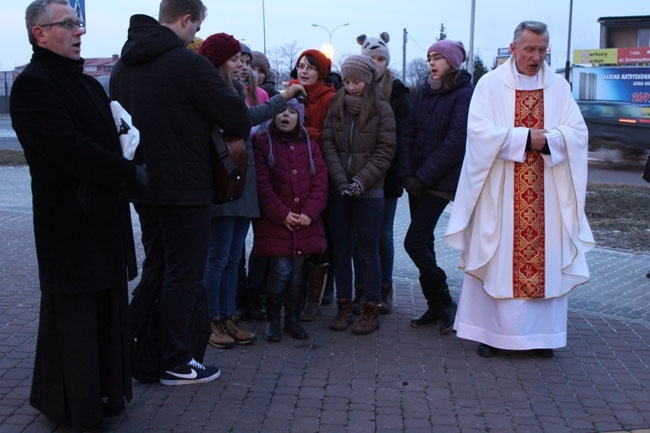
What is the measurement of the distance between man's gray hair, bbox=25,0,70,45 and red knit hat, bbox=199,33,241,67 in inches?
50.7

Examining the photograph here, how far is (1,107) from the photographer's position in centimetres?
5756

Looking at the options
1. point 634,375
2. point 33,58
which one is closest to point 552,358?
point 634,375

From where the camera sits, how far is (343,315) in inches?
241

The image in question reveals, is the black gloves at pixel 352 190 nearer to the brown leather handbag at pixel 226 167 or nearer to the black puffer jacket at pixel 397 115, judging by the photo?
the black puffer jacket at pixel 397 115

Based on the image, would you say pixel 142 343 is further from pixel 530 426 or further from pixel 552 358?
pixel 552 358

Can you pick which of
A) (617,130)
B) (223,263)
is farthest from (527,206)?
(617,130)

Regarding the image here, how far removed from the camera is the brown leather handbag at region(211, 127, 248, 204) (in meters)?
4.69

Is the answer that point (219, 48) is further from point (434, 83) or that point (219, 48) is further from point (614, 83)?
point (614, 83)

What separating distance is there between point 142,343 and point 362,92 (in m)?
2.26

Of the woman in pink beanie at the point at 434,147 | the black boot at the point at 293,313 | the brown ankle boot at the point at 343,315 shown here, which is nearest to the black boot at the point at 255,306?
the black boot at the point at 293,313

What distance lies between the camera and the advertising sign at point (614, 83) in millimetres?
30078

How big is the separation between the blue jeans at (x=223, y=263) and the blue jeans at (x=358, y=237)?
2.17ft

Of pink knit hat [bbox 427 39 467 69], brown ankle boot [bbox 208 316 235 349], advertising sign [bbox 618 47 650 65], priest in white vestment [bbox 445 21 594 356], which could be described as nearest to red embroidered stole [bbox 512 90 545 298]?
priest in white vestment [bbox 445 21 594 356]

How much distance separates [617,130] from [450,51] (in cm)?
1641
